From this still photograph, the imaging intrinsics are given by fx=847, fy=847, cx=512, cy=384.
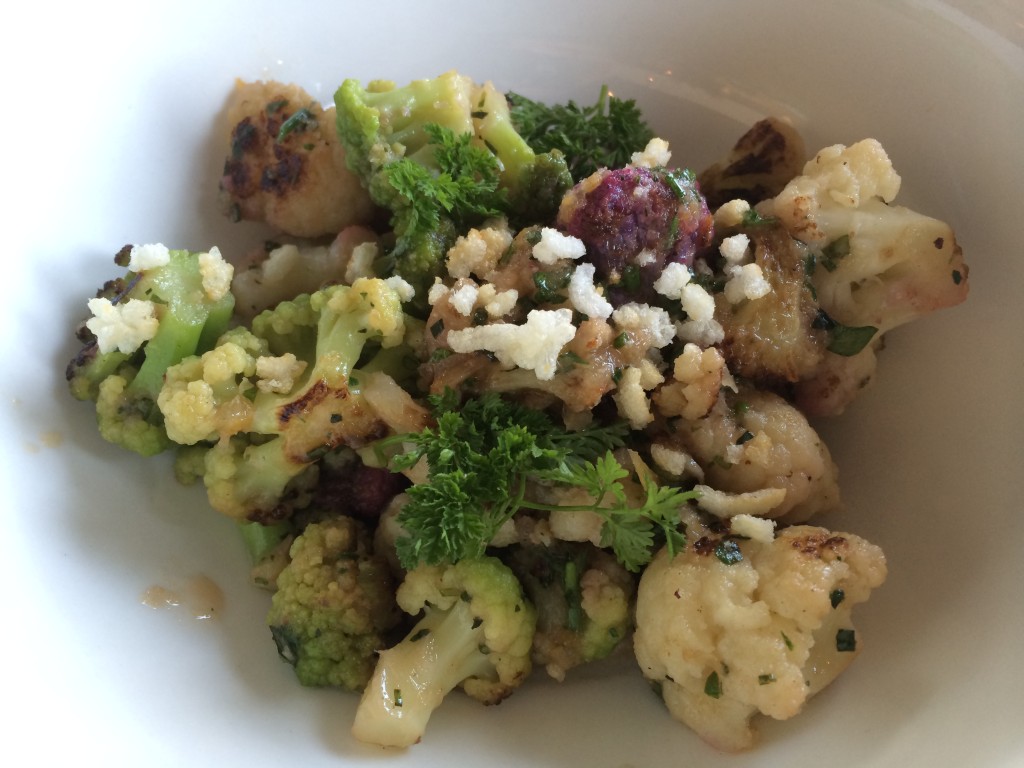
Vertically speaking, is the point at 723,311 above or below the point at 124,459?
above

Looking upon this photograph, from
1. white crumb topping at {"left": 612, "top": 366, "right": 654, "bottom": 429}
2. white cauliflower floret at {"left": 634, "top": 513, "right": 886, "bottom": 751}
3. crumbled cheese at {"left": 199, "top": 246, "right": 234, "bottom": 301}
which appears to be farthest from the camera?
crumbled cheese at {"left": 199, "top": 246, "right": 234, "bottom": 301}

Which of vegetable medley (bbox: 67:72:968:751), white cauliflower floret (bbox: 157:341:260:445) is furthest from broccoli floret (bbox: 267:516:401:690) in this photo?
white cauliflower floret (bbox: 157:341:260:445)

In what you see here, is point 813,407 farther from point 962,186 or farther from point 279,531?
point 279,531

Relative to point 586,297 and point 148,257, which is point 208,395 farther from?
point 586,297

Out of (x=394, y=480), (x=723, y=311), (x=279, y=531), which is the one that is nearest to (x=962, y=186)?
(x=723, y=311)

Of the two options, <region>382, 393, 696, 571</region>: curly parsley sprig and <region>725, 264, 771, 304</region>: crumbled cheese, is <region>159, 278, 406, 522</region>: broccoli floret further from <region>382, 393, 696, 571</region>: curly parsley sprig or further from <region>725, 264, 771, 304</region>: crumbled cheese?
<region>725, 264, 771, 304</region>: crumbled cheese

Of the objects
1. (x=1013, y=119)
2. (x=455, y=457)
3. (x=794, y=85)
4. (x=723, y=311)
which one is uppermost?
(x=1013, y=119)

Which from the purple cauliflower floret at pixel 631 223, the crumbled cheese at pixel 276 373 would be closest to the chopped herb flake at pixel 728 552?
the purple cauliflower floret at pixel 631 223

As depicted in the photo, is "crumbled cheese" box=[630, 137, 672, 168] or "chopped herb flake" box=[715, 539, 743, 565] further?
"crumbled cheese" box=[630, 137, 672, 168]
